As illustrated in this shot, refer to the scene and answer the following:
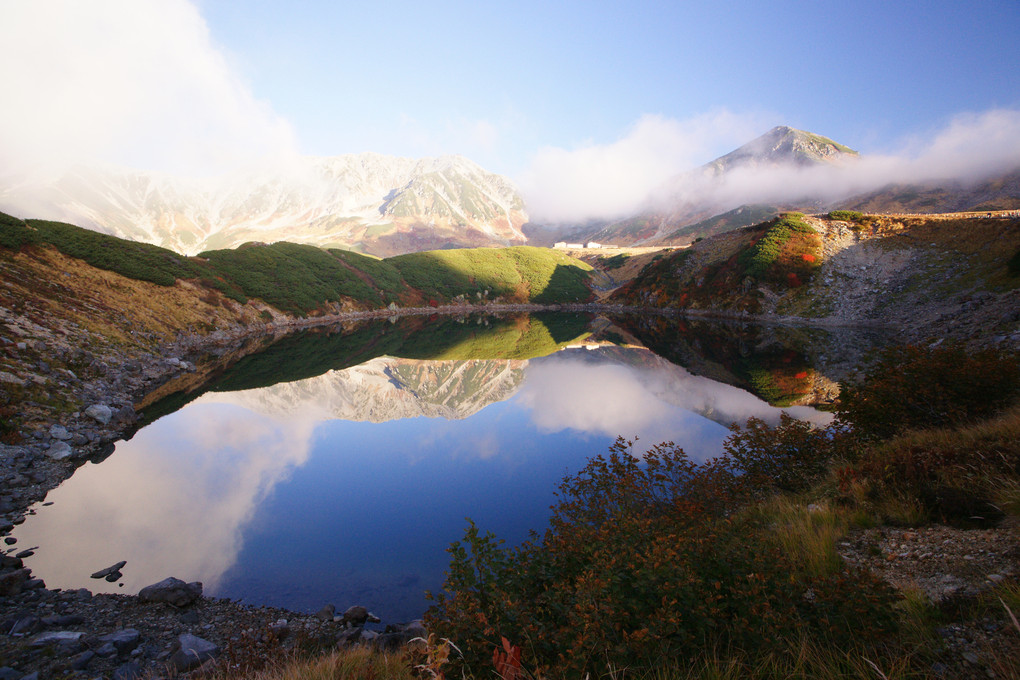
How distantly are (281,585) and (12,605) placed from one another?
175 inches

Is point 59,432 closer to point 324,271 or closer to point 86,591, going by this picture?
point 86,591

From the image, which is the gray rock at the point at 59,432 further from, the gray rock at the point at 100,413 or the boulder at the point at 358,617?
the boulder at the point at 358,617

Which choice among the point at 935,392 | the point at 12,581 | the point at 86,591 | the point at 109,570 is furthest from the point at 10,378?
the point at 935,392

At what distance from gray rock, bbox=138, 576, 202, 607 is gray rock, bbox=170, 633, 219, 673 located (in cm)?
178

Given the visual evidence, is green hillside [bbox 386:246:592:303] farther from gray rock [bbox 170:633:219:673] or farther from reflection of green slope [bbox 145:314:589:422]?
gray rock [bbox 170:633:219:673]

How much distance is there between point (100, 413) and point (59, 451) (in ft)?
14.1

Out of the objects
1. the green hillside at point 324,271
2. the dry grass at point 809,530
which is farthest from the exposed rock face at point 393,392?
the green hillside at point 324,271

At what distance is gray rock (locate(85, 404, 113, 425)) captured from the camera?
58.1 ft

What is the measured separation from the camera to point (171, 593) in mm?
8391

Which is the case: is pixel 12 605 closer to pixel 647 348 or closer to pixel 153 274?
pixel 647 348

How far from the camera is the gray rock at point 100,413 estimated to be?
58.1 ft

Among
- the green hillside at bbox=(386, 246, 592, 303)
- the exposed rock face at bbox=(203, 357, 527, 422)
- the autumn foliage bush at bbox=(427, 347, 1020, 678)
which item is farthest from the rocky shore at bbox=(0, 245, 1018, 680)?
the green hillside at bbox=(386, 246, 592, 303)

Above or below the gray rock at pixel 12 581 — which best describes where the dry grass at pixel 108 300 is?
above

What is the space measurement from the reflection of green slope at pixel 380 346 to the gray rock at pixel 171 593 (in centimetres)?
1522
